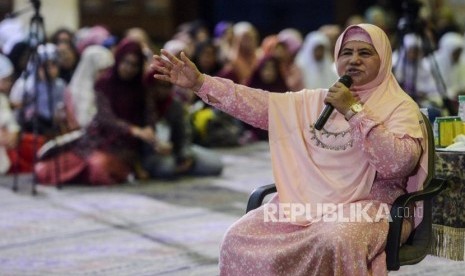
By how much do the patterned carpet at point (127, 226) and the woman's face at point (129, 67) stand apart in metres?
0.76

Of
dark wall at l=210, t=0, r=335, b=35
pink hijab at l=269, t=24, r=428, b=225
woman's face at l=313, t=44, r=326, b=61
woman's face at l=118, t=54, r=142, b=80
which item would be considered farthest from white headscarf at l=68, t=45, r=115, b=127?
dark wall at l=210, t=0, r=335, b=35

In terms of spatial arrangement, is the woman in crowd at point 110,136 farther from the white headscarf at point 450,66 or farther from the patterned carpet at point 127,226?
the white headscarf at point 450,66

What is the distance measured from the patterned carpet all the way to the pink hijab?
2.96 ft

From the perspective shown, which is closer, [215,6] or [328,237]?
[328,237]

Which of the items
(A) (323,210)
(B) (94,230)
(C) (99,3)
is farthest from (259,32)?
(A) (323,210)

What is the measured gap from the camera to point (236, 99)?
3398mm

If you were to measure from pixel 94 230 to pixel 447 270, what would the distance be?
76.0 inches

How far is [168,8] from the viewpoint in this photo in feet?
46.1

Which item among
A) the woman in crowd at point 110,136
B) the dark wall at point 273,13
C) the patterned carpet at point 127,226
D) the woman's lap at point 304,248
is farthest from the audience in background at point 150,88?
the dark wall at point 273,13

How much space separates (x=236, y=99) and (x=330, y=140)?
35 cm

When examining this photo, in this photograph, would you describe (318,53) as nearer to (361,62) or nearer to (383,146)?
(361,62)

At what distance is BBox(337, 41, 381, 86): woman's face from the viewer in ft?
10.7

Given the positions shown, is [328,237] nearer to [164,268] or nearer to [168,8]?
[164,268]

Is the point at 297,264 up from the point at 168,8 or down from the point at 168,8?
down
